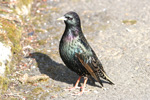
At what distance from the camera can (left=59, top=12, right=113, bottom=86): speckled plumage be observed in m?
5.50

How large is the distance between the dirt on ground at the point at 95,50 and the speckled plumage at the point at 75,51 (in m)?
0.48

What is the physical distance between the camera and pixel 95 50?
7367 mm

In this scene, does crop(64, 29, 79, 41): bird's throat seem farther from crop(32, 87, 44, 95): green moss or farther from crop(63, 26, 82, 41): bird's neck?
crop(32, 87, 44, 95): green moss

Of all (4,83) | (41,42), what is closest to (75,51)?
(4,83)

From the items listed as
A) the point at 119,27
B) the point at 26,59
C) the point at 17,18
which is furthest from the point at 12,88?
the point at 119,27

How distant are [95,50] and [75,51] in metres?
1.94

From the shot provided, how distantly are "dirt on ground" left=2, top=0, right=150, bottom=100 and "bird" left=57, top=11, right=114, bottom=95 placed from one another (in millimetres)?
453

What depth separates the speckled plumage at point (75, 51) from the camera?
550 cm

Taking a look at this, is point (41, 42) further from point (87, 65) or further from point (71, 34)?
point (87, 65)

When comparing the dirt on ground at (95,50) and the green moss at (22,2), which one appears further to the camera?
the green moss at (22,2)

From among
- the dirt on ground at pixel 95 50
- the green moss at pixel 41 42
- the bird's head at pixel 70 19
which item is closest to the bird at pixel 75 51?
the bird's head at pixel 70 19

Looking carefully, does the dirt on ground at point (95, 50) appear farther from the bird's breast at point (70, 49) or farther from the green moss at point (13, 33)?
the bird's breast at point (70, 49)

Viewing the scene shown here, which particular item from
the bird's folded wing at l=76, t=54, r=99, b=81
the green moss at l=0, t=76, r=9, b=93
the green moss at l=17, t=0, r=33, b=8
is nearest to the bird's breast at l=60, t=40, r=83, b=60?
the bird's folded wing at l=76, t=54, r=99, b=81

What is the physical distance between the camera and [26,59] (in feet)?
22.6
